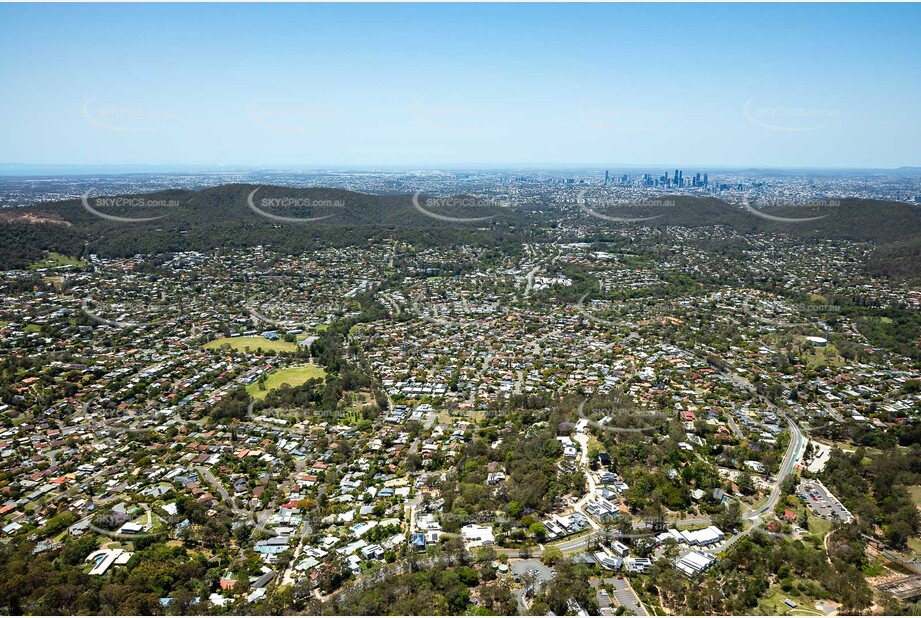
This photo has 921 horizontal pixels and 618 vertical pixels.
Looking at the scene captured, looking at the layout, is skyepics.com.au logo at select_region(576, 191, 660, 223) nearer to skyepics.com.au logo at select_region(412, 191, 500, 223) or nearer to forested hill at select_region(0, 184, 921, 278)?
forested hill at select_region(0, 184, 921, 278)

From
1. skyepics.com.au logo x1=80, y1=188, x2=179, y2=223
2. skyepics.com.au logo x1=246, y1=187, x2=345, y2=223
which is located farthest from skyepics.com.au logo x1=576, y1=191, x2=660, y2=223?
skyepics.com.au logo x1=80, y1=188, x2=179, y2=223

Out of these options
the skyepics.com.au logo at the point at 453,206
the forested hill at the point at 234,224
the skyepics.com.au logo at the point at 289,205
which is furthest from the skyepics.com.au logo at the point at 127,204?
the skyepics.com.au logo at the point at 453,206

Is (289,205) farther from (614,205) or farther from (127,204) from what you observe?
(614,205)

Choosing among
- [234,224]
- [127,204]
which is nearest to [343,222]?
[234,224]

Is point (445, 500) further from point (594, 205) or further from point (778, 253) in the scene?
point (594, 205)

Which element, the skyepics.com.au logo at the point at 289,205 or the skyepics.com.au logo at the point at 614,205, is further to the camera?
the skyepics.com.au logo at the point at 614,205

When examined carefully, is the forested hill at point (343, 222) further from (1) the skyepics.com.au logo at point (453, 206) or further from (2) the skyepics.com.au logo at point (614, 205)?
(2) the skyepics.com.au logo at point (614, 205)

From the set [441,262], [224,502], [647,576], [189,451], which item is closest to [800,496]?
[647,576]
